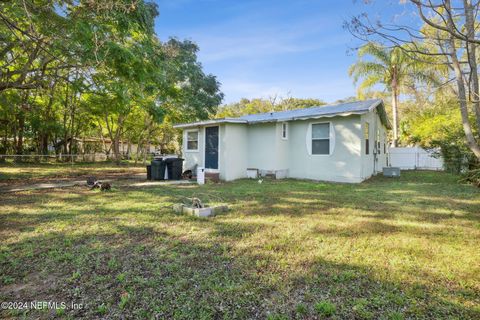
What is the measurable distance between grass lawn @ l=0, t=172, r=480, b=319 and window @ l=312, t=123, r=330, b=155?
4.70 meters

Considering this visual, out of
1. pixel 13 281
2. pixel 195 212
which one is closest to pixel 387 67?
pixel 195 212

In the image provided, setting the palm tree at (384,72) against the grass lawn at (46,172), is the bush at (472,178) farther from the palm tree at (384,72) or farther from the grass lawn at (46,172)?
the grass lawn at (46,172)

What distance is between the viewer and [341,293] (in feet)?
7.93

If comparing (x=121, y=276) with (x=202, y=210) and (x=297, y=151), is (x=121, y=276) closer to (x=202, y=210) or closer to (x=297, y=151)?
(x=202, y=210)

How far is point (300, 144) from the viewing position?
10.8 m

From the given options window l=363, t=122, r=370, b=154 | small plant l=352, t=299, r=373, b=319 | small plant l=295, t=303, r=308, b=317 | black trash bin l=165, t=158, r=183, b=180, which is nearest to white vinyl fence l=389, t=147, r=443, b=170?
window l=363, t=122, r=370, b=154

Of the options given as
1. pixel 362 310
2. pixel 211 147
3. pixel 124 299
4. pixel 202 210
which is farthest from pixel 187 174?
pixel 362 310

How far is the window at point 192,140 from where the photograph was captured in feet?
40.6

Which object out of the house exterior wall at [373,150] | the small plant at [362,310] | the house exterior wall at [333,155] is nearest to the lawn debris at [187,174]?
the house exterior wall at [333,155]

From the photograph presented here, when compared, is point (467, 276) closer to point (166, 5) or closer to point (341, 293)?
point (341, 293)

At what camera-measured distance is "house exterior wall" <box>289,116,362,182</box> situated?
9438 mm

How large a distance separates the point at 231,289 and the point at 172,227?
2131mm

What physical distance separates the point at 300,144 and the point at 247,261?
327 inches

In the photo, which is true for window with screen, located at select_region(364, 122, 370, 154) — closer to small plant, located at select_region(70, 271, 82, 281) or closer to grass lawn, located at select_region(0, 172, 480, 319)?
grass lawn, located at select_region(0, 172, 480, 319)
